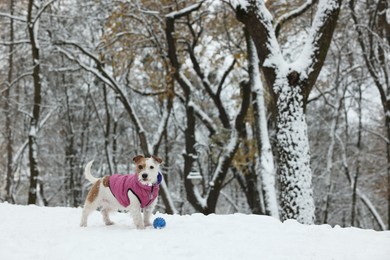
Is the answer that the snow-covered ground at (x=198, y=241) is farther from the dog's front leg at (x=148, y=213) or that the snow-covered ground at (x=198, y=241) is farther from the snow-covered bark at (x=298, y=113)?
the snow-covered bark at (x=298, y=113)

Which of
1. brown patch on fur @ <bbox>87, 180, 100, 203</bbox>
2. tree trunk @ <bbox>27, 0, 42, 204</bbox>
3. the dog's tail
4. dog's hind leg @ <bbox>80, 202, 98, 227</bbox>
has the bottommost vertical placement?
dog's hind leg @ <bbox>80, 202, 98, 227</bbox>

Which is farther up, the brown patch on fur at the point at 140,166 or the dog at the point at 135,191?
the brown patch on fur at the point at 140,166

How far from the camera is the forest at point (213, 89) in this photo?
8836 millimetres

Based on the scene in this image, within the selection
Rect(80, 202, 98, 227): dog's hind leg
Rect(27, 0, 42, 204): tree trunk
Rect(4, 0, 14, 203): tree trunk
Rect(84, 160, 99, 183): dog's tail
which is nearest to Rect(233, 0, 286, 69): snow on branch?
Answer: Rect(84, 160, 99, 183): dog's tail

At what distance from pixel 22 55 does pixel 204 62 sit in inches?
367

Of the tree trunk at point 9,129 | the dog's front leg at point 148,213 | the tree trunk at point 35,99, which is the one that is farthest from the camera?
the tree trunk at point 9,129

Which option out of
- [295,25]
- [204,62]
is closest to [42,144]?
[204,62]

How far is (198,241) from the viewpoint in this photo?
203 inches

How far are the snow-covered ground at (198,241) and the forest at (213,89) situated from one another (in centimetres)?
283

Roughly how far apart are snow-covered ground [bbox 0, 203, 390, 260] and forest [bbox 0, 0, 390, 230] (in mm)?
2834

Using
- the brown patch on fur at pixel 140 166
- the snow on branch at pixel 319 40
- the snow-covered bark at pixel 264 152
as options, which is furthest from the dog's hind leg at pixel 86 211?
the snow-covered bark at pixel 264 152

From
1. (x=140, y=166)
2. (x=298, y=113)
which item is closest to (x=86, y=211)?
(x=140, y=166)

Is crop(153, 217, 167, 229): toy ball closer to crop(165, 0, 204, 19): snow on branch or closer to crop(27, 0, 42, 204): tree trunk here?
crop(165, 0, 204, 19): snow on branch

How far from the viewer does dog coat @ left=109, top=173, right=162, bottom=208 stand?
6246 millimetres
